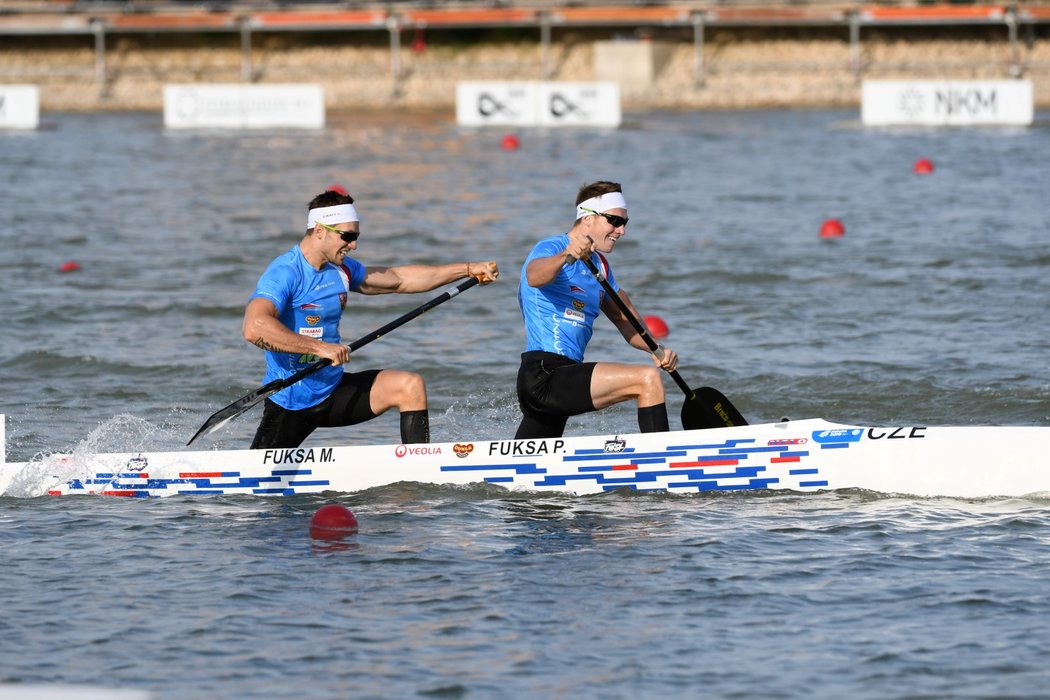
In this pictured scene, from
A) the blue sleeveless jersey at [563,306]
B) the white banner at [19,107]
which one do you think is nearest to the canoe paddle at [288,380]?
the blue sleeveless jersey at [563,306]

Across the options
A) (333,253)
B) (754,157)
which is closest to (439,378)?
(333,253)

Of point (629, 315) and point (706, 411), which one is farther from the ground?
point (629, 315)

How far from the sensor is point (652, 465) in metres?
9.31

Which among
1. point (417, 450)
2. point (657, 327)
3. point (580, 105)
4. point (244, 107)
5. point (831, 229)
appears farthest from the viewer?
point (244, 107)

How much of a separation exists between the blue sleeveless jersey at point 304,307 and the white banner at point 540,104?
30937 millimetres

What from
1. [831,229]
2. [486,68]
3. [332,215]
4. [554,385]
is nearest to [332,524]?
[554,385]

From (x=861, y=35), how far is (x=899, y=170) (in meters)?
20.0

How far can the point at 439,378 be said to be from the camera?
1378 cm

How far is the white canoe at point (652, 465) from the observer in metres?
9.16

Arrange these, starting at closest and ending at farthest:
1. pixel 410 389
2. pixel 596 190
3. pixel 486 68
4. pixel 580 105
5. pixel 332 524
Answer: pixel 332 524 → pixel 596 190 → pixel 410 389 → pixel 580 105 → pixel 486 68

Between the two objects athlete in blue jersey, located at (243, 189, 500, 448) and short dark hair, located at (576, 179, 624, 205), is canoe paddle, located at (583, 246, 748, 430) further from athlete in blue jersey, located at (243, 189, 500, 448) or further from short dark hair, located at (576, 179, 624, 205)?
athlete in blue jersey, located at (243, 189, 500, 448)

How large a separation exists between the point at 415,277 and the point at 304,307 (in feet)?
2.54

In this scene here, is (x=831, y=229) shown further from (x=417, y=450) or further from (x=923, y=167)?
(x=417, y=450)

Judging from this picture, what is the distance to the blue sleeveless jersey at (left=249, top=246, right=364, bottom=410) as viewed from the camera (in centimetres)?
882
